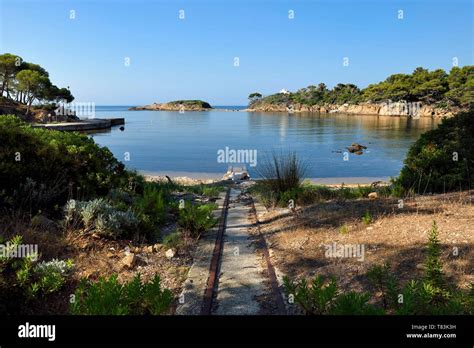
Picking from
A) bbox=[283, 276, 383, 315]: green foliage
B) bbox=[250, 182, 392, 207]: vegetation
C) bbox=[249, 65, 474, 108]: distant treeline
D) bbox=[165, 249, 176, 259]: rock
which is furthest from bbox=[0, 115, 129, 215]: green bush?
bbox=[249, 65, 474, 108]: distant treeline

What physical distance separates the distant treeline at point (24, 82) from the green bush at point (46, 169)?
62959 mm

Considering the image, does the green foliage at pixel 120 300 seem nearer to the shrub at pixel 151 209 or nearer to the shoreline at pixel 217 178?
the shrub at pixel 151 209

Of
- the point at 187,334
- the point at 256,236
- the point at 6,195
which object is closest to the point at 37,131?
the point at 6,195

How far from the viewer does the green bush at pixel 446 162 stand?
31.9ft

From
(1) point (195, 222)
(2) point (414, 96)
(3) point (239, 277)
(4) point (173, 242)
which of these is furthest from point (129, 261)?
(2) point (414, 96)

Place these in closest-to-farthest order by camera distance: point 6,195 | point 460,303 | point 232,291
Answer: point 460,303, point 232,291, point 6,195

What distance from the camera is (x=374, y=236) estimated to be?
6078mm

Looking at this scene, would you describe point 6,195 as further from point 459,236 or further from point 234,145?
point 234,145

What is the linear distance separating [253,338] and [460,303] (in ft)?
6.25

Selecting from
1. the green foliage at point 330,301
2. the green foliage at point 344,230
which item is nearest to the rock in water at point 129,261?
the green foliage at point 330,301

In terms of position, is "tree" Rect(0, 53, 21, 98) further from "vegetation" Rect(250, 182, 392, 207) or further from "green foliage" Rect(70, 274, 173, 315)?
"green foliage" Rect(70, 274, 173, 315)

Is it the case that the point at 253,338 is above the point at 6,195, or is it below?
below

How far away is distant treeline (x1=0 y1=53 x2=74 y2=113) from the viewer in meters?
Result: 63.8

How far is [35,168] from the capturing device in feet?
23.4
